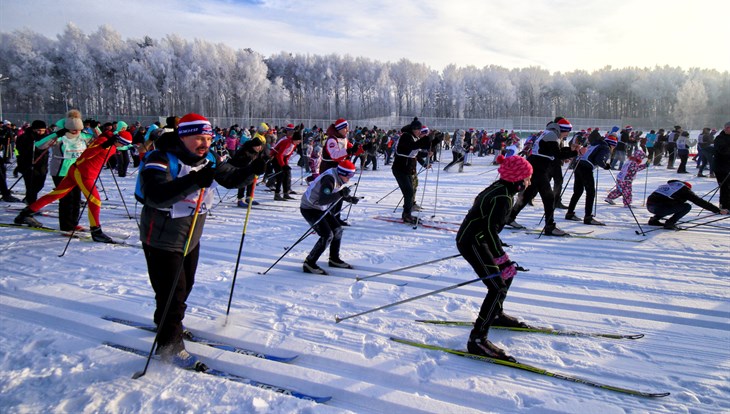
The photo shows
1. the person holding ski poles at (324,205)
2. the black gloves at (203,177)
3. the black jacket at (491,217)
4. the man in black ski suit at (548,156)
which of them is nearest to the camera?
the black gloves at (203,177)

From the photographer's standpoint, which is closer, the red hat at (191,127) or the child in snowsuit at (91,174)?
the red hat at (191,127)

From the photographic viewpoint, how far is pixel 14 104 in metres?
51.7

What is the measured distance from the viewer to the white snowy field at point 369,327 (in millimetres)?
2773

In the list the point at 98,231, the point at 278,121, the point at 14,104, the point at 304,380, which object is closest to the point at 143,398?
the point at 304,380

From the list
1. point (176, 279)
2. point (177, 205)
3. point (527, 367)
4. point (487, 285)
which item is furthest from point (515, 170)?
point (176, 279)

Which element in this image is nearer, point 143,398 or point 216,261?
point 143,398

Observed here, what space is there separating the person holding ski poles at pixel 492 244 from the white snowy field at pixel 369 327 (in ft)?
0.72

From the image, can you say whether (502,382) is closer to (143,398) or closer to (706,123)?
(143,398)

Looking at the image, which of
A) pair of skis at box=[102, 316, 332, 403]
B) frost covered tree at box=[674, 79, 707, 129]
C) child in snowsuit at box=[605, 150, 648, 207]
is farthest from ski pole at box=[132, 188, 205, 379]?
frost covered tree at box=[674, 79, 707, 129]

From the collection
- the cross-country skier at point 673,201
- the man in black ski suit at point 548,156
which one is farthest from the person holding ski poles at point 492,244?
the cross-country skier at point 673,201

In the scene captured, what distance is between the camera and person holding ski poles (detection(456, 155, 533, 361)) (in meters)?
3.22

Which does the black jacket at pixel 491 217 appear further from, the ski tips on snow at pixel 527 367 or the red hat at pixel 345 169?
the red hat at pixel 345 169

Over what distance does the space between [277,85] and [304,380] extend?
61551mm

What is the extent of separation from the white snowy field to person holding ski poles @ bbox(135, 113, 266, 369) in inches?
15.5
